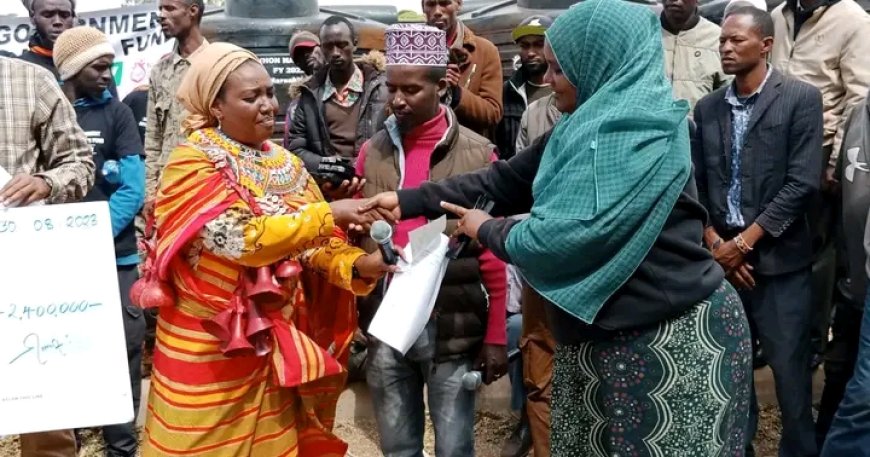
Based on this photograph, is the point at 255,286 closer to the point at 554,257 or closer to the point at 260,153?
the point at 260,153

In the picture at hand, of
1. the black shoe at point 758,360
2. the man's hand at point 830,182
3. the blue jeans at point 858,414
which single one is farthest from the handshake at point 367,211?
the black shoe at point 758,360

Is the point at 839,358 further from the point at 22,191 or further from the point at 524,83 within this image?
the point at 22,191

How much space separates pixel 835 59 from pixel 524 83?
5.74 ft

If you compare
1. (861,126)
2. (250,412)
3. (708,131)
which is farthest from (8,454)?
(861,126)

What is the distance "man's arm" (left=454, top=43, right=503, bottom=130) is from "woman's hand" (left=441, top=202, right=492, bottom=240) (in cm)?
191

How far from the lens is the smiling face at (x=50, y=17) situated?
530cm

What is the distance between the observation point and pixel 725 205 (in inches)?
166

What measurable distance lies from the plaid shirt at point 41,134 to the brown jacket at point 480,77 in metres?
2.01

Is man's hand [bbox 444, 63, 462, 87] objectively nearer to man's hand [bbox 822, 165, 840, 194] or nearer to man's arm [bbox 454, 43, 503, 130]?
man's arm [bbox 454, 43, 503, 130]

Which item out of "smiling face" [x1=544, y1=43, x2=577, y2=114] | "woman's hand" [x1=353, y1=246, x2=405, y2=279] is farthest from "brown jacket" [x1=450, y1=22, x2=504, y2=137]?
"smiling face" [x1=544, y1=43, x2=577, y2=114]

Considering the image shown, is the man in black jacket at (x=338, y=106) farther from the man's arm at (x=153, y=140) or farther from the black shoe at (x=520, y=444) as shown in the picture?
the black shoe at (x=520, y=444)

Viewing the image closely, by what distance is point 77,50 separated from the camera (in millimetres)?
4609

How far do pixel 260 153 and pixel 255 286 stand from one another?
46 centimetres

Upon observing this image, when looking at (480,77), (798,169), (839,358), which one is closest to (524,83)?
(480,77)
